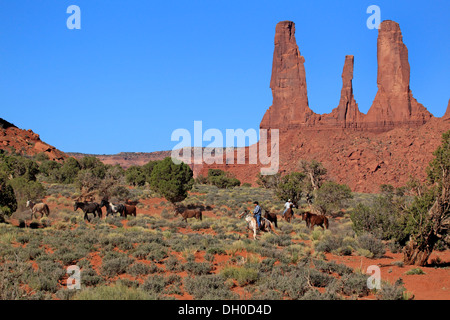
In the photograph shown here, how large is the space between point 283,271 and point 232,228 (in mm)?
10430

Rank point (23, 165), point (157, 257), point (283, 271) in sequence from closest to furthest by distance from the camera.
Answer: point (283, 271) → point (157, 257) → point (23, 165)

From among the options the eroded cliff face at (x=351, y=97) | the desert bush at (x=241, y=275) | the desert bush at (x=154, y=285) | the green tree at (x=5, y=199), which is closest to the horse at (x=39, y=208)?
the green tree at (x=5, y=199)

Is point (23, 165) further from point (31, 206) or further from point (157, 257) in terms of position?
point (157, 257)

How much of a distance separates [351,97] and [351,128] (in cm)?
1003

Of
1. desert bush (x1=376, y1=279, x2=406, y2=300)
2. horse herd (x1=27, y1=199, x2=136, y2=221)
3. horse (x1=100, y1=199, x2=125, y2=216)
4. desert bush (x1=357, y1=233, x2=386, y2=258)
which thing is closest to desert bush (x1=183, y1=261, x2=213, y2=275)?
desert bush (x1=376, y1=279, x2=406, y2=300)

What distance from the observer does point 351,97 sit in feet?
380

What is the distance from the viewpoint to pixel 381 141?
337 ft

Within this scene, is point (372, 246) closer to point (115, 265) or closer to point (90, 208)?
point (115, 265)

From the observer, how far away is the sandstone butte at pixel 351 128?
9256cm

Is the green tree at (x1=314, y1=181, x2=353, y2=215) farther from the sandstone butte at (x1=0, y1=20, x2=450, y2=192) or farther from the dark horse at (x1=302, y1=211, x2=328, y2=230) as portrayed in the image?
the sandstone butte at (x1=0, y1=20, x2=450, y2=192)

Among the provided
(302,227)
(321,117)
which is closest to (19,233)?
(302,227)

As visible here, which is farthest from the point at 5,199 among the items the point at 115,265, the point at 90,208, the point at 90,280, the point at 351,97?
the point at 351,97

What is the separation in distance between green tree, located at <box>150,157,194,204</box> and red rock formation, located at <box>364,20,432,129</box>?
90.1 m

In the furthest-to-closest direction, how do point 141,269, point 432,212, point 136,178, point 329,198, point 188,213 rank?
point 136,178, point 329,198, point 188,213, point 432,212, point 141,269
